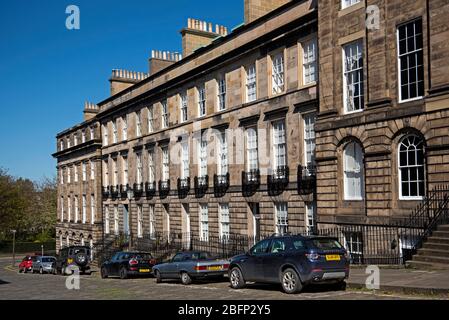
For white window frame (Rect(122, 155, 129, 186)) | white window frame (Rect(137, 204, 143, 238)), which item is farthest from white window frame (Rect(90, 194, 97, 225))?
white window frame (Rect(137, 204, 143, 238))

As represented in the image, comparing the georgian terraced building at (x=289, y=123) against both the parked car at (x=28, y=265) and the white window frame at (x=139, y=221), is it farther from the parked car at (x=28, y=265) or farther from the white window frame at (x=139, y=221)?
the parked car at (x=28, y=265)

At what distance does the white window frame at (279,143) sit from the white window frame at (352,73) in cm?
542

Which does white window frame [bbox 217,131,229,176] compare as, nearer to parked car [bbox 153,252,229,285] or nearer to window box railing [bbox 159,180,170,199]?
window box railing [bbox 159,180,170,199]

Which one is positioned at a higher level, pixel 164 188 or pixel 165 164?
pixel 165 164

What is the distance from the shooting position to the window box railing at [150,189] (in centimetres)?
4091

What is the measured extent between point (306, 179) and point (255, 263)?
10.0 m

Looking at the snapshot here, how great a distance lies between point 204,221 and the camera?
3475 centimetres

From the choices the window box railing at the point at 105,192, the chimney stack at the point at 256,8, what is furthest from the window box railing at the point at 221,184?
the window box railing at the point at 105,192

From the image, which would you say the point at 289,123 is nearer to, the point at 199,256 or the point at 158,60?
the point at 199,256

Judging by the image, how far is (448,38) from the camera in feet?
60.7

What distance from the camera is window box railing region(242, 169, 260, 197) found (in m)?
Answer: 29.2

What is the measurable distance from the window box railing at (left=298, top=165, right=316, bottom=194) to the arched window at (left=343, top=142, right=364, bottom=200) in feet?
8.34

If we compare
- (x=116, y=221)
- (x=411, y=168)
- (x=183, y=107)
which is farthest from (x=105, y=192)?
(x=411, y=168)
